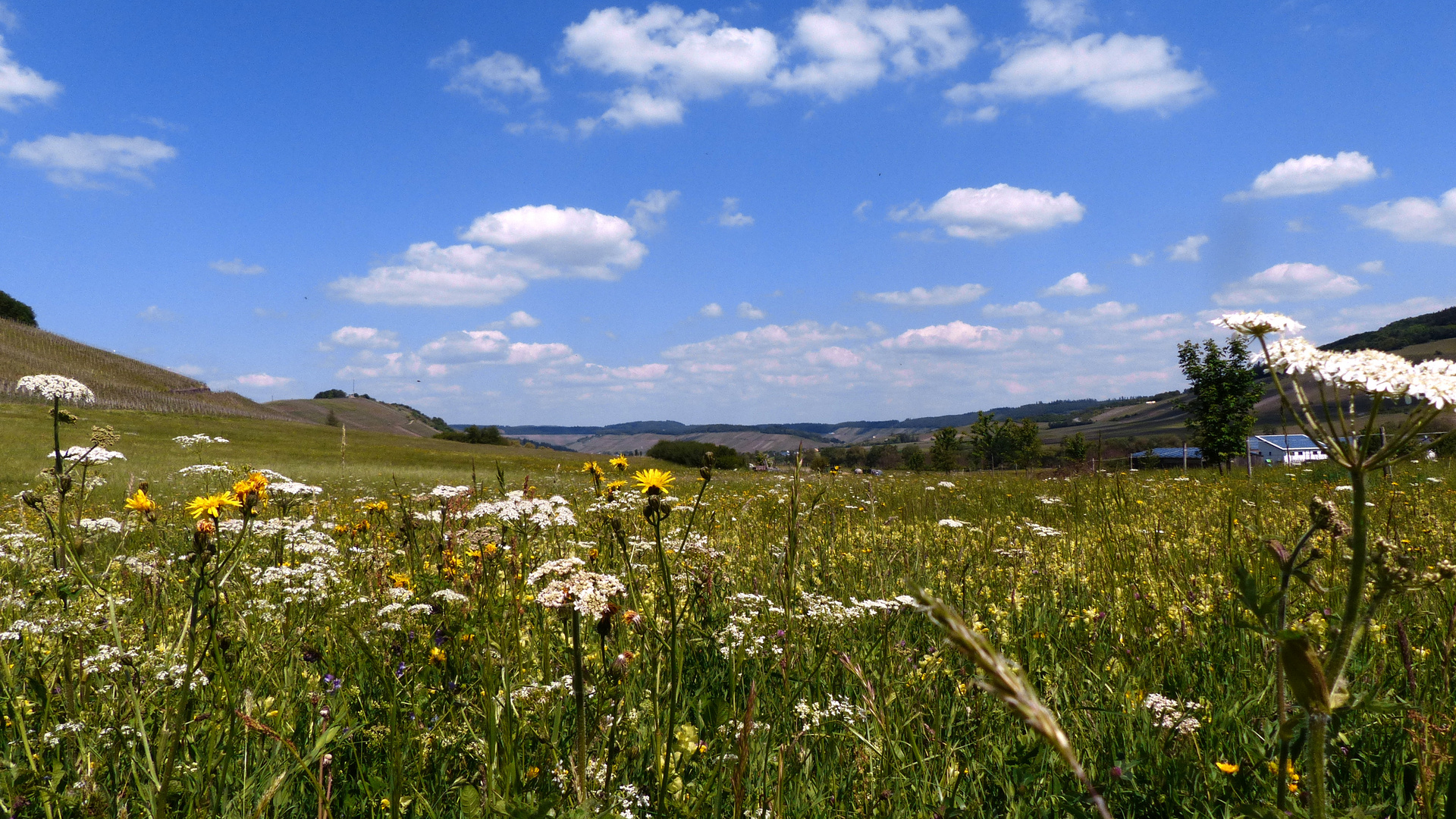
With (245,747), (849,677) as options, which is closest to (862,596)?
(849,677)

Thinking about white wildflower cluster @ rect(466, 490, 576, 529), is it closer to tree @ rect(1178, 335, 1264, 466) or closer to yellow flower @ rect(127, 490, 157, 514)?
yellow flower @ rect(127, 490, 157, 514)

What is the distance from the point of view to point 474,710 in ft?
8.45

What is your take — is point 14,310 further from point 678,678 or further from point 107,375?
point 678,678

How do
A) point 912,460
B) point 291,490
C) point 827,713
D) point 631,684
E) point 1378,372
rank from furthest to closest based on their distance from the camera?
point 912,460, point 291,490, point 631,684, point 827,713, point 1378,372

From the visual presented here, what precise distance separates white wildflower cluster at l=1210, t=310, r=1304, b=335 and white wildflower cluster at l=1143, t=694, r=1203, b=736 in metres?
1.29

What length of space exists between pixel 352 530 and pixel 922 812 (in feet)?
16.7

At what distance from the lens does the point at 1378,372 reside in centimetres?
161

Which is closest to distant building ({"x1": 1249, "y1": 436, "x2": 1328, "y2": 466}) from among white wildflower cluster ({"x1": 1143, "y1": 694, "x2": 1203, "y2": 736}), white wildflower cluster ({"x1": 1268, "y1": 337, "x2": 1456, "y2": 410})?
white wildflower cluster ({"x1": 1268, "y1": 337, "x2": 1456, "y2": 410})

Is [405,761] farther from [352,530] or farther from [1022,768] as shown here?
[352,530]

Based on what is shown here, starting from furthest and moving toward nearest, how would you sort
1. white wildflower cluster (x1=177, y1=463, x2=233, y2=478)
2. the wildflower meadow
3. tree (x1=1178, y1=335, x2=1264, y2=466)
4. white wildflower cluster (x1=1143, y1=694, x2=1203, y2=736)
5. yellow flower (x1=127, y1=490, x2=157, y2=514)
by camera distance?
tree (x1=1178, y1=335, x2=1264, y2=466) → white wildflower cluster (x1=177, y1=463, x2=233, y2=478) → yellow flower (x1=127, y1=490, x2=157, y2=514) → white wildflower cluster (x1=1143, y1=694, x2=1203, y2=736) → the wildflower meadow

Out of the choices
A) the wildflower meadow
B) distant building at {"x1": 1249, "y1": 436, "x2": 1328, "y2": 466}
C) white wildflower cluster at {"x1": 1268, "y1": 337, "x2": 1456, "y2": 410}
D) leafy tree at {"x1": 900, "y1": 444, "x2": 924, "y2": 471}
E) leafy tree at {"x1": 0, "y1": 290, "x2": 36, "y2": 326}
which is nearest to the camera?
white wildflower cluster at {"x1": 1268, "y1": 337, "x2": 1456, "y2": 410}

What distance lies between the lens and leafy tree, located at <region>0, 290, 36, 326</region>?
92312 mm

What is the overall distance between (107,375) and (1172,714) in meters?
81.6

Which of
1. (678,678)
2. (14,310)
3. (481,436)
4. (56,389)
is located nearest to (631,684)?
(678,678)
